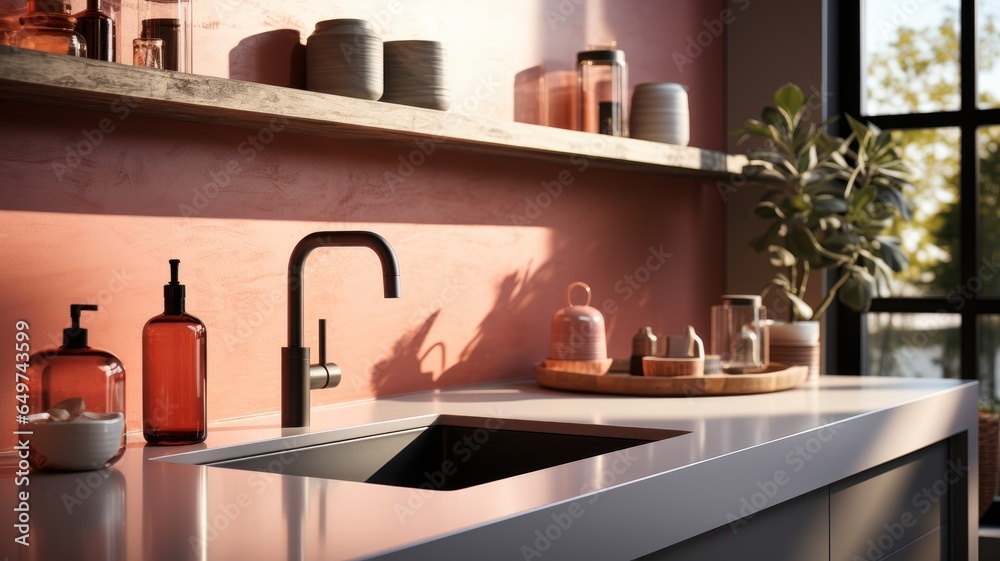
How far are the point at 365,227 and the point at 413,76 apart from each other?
0.30 metres

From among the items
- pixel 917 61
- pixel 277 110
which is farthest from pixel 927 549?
pixel 917 61

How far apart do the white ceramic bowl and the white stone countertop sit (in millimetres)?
18

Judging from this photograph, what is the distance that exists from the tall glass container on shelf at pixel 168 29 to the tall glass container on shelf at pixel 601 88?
1.11 meters

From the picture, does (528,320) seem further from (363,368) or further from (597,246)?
(363,368)

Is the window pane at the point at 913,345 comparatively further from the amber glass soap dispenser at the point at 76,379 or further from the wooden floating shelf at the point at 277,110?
the amber glass soap dispenser at the point at 76,379

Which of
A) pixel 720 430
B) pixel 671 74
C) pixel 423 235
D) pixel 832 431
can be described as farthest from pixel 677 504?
pixel 671 74

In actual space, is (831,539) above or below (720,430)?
below

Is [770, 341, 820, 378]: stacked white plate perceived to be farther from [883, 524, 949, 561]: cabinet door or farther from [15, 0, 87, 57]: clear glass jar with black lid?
[15, 0, 87, 57]: clear glass jar with black lid

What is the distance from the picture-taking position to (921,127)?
316cm

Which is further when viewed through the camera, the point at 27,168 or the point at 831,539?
the point at 831,539

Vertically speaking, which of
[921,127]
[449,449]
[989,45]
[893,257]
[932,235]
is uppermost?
[989,45]

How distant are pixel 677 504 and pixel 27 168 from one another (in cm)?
99

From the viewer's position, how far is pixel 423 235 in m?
2.24

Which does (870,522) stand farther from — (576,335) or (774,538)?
(576,335)
